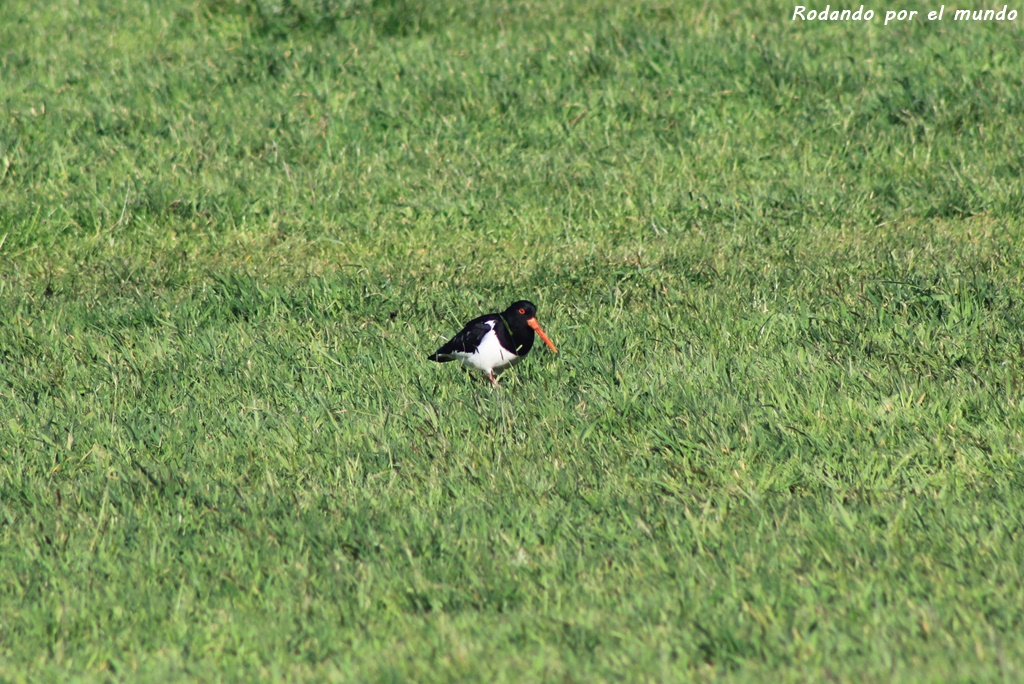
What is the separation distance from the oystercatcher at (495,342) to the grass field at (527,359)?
4.8 inches

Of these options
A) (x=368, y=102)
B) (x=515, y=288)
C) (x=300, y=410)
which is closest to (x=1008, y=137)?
(x=515, y=288)

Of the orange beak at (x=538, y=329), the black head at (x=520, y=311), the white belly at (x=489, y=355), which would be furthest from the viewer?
the black head at (x=520, y=311)

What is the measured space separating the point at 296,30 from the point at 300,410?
25.9 feet

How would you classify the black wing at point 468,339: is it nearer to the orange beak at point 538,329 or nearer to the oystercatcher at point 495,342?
the oystercatcher at point 495,342

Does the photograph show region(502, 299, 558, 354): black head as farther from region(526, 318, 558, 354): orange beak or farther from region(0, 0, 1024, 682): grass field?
region(0, 0, 1024, 682): grass field

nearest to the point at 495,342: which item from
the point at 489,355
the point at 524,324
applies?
the point at 489,355

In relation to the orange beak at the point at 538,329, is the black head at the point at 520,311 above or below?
above

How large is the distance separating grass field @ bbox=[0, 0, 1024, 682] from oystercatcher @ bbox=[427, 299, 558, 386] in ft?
0.40

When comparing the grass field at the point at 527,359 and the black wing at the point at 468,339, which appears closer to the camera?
the grass field at the point at 527,359

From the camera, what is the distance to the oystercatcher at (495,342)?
6.02 m

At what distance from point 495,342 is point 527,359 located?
13.0 inches

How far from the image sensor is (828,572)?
3.63 metres

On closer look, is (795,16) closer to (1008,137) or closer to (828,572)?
(1008,137)

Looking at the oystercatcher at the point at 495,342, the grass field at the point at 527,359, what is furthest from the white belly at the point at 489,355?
the grass field at the point at 527,359
